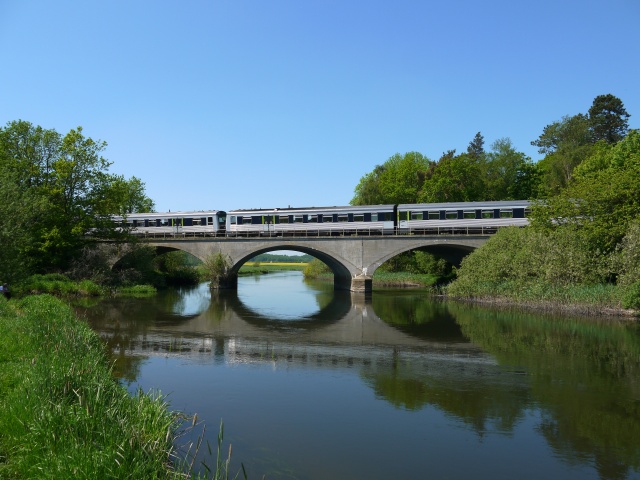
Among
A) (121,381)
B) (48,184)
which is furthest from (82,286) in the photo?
(121,381)

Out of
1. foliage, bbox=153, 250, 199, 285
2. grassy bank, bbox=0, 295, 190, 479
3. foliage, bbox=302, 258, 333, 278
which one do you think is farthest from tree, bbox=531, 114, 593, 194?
grassy bank, bbox=0, 295, 190, 479

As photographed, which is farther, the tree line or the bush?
the tree line

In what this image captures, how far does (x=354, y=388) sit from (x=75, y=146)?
125 feet

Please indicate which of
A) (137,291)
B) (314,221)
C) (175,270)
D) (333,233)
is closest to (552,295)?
(333,233)

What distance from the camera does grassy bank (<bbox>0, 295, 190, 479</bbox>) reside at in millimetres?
6281

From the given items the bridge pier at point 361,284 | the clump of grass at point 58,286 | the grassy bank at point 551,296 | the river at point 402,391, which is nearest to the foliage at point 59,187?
the clump of grass at point 58,286

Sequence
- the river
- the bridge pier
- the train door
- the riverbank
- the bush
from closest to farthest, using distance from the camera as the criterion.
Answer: the river < the bush < the riverbank < the bridge pier < the train door

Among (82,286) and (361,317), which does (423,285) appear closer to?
(361,317)

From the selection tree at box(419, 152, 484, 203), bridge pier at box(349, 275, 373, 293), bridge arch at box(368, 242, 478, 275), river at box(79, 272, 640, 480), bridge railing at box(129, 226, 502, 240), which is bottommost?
river at box(79, 272, 640, 480)

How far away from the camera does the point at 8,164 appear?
39.1 m

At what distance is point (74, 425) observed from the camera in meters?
7.34

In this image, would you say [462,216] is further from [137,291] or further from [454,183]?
[137,291]

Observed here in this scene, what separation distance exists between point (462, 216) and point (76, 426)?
41059mm

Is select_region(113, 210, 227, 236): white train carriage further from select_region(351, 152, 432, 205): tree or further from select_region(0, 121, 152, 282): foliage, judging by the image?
select_region(351, 152, 432, 205): tree
